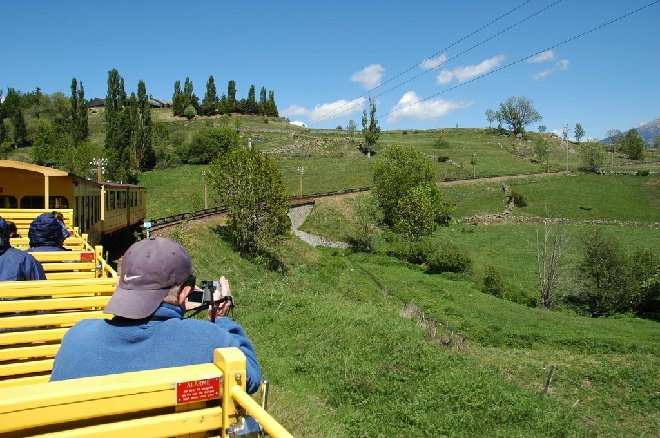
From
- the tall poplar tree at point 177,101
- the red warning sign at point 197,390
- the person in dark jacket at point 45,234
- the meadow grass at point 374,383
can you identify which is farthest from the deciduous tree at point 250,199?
the tall poplar tree at point 177,101

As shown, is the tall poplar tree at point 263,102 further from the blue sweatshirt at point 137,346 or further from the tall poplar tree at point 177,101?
the blue sweatshirt at point 137,346

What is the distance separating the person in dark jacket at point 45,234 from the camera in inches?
235

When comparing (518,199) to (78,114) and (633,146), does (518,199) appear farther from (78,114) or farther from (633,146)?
(633,146)

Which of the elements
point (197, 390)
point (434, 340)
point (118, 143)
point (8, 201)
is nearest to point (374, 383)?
point (434, 340)

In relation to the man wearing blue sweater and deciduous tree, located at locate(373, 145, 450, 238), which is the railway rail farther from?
the man wearing blue sweater

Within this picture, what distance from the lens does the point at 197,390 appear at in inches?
78.2

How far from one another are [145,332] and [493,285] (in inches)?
1310

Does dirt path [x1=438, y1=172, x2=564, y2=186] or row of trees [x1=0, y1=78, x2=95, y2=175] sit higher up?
row of trees [x1=0, y1=78, x2=95, y2=175]

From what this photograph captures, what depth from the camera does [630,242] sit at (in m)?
47.9

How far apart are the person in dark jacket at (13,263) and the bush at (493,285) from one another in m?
31.4

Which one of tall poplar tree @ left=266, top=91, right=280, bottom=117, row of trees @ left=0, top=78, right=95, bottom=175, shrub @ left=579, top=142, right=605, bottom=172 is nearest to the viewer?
row of trees @ left=0, top=78, right=95, bottom=175

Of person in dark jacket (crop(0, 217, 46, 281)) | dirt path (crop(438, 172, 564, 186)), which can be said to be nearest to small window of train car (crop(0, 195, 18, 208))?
person in dark jacket (crop(0, 217, 46, 281))

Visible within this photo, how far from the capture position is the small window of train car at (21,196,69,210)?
53.2 ft

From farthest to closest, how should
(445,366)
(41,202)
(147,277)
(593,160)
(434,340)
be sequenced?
(593,160) < (41,202) < (434,340) < (445,366) < (147,277)
